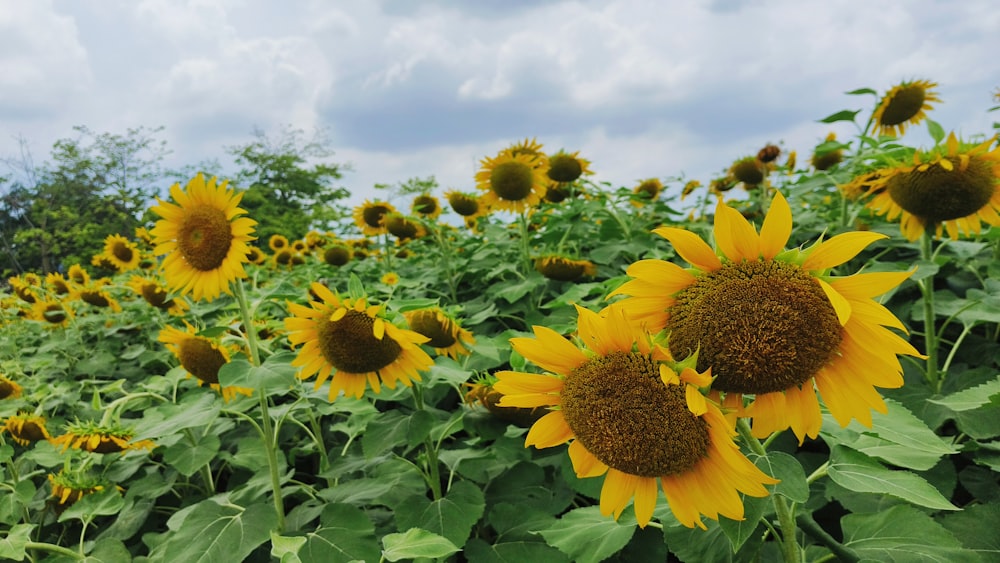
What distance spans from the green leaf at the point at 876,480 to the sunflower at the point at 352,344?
911 millimetres

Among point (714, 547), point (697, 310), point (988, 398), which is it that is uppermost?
point (697, 310)

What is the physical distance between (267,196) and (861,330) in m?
29.6

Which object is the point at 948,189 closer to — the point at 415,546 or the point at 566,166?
the point at 415,546

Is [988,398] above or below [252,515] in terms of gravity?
above

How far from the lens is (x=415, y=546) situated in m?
1.09

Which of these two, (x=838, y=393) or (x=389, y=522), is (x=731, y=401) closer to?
(x=838, y=393)

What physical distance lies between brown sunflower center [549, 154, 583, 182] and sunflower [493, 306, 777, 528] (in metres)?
2.80

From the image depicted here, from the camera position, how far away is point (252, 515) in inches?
62.7

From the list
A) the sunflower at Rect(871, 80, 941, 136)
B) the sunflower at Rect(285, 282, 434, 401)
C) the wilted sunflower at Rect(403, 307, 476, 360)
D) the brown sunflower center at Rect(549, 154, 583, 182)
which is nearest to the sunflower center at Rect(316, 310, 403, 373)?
the sunflower at Rect(285, 282, 434, 401)

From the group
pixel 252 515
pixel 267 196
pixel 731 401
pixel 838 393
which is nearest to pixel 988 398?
pixel 838 393

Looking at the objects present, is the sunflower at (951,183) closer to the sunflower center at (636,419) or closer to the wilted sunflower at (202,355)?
the sunflower center at (636,419)

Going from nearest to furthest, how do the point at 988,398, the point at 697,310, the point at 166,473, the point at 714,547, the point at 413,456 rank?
the point at 697,310
the point at 714,547
the point at 988,398
the point at 413,456
the point at 166,473

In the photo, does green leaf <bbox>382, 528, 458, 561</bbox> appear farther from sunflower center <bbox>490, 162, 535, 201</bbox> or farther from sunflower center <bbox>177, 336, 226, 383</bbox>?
sunflower center <bbox>490, 162, 535, 201</bbox>

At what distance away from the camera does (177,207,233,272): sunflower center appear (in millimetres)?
1854
